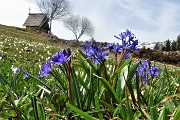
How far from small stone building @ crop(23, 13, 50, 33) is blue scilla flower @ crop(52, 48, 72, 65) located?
256 feet

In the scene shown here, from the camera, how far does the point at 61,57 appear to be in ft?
4.28

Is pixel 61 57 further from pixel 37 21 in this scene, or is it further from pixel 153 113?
pixel 37 21

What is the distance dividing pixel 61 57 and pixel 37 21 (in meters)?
80.2

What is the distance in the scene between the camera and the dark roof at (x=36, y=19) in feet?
261

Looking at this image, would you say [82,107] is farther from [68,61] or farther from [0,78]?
[0,78]

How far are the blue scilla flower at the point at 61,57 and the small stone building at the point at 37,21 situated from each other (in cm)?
7804

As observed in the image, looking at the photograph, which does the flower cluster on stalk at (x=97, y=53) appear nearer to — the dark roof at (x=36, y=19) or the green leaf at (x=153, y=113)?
the green leaf at (x=153, y=113)

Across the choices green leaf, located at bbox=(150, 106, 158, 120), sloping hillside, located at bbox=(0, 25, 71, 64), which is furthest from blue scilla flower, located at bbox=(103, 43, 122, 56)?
sloping hillside, located at bbox=(0, 25, 71, 64)

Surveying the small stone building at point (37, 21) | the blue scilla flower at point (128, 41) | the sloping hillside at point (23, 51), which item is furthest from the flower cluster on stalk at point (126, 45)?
the small stone building at point (37, 21)

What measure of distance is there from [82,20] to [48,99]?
346 ft

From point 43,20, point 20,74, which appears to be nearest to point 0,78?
point 20,74

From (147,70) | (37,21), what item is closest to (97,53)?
(147,70)

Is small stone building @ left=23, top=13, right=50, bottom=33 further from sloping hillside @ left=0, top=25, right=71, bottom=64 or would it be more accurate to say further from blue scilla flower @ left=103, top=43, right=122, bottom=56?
blue scilla flower @ left=103, top=43, right=122, bottom=56

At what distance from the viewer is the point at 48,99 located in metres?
1.64
